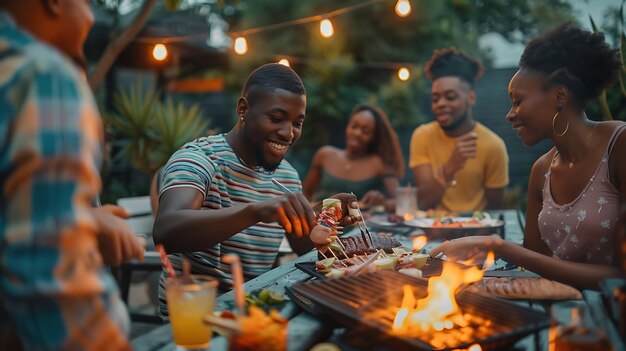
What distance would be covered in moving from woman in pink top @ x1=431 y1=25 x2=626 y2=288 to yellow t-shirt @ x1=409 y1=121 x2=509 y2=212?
2331mm

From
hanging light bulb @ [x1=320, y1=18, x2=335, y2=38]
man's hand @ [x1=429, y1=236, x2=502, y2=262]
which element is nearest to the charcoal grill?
man's hand @ [x1=429, y1=236, x2=502, y2=262]

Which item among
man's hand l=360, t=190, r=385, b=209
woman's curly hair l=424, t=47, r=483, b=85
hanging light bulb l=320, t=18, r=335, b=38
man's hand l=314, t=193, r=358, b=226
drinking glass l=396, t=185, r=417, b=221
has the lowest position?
man's hand l=360, t=190, r=385, b=209

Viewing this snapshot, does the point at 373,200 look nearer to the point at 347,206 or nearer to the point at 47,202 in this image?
the point at 347,206

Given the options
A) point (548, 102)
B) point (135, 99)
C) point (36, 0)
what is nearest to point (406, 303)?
point (36, 0)

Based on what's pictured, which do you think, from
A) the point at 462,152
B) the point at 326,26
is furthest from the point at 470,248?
the point at 326,26

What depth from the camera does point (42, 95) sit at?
1.09 metres

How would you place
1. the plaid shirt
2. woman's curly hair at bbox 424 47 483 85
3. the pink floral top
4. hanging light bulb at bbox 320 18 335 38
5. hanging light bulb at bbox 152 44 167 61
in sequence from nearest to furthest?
the plaid shirt → the pink floral top → woman's curly hair at bbox 424 47 483 85 → hanging light bulb at bbox 320 18 335 38 → hanging light bulb at bbox 152 44 167 61

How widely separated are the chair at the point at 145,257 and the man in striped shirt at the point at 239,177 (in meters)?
1.87

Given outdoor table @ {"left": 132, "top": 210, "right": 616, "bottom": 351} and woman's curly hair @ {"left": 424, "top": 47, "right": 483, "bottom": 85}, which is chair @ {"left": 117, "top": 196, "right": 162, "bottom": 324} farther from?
woman's curly hair @ {"left": 424, "top": 47, "right": 483, "bottom": 85}

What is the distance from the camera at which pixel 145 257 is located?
4777mm

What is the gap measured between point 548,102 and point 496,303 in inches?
58.6

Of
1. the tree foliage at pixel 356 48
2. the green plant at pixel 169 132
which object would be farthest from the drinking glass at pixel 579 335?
the tree foliage at pixel 356 48

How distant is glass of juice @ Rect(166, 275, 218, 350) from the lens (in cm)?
167

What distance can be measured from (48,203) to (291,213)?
1195 mm
